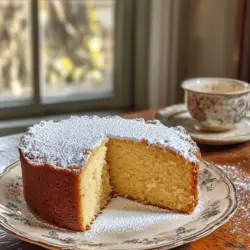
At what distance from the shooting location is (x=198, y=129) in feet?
4.56

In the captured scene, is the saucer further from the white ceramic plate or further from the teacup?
the white ceramic plate

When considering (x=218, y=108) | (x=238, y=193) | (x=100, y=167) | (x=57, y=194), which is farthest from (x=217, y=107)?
(x=57, y=194)

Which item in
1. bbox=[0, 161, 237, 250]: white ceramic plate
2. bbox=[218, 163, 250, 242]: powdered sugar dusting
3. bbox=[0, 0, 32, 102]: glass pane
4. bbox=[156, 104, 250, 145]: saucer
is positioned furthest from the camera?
bbox=[0, 0, 32, 102]: glass pane

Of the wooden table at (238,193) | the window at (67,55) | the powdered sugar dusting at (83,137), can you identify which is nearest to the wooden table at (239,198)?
the wooden table at (238,193)

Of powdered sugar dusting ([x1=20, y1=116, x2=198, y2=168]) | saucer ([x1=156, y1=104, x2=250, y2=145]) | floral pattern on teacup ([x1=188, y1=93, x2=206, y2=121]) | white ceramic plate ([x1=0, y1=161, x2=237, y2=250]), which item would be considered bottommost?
white ceramic plate ([x1=0, y1=161, x2=237, y2=250])

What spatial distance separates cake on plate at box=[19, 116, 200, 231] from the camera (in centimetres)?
91

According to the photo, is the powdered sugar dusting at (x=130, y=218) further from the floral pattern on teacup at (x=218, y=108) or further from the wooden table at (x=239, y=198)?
the floral pattern on teacup at (x=218, y=108)

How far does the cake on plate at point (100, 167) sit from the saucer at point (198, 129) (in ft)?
0.81

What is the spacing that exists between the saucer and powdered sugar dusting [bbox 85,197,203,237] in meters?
0.34

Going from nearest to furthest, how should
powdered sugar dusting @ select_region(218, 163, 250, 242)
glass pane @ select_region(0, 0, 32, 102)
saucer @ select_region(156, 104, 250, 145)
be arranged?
1. powdered sugar dusting @ select_region(218, 163, 250, 242)
2. saucer @ select_region(156, 104, 250, 145)
3. glass pane @ select_region(0, 0, 32, 102)

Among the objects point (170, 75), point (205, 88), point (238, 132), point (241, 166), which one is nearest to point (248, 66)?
point (170, 75)

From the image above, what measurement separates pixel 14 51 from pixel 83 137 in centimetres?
126

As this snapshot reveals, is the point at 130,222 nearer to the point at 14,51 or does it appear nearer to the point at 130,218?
the point at 130,218

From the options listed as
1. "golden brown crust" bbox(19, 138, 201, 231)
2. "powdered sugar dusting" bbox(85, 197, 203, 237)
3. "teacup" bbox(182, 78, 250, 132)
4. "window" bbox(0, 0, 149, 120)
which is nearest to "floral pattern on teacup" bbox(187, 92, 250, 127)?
"teacup" bbox(182, 78, 250, 132)
